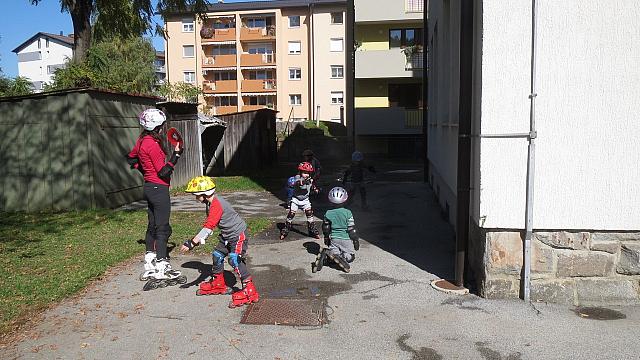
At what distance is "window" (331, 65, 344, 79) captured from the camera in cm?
4566

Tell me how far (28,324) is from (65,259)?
2.56m

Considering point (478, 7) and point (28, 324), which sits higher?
point (478, 7)

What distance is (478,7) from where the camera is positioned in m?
5.38

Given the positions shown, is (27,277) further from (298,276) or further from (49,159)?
(49,159)

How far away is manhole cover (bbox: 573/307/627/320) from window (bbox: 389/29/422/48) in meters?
27.1

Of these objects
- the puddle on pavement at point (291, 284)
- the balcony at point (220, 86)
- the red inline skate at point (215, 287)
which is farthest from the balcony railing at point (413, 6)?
the red inline skate at point (215, 287)

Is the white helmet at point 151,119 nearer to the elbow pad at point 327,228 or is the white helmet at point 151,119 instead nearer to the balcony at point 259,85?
the elbow pad at point 327,228

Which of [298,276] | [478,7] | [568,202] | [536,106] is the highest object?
[478,7]

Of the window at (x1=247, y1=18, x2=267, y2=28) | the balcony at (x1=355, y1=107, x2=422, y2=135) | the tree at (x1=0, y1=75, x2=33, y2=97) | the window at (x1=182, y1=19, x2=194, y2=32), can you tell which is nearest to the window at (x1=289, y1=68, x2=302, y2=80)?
the window at (x1=247, y1=18, x2=267, y2=28)

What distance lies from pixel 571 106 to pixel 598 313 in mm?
1947

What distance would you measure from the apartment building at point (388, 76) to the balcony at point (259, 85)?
18.9 m

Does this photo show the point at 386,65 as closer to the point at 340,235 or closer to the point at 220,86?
the point at 340,235

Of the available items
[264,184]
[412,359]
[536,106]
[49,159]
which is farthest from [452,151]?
[264,184]

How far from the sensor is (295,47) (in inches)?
1906
